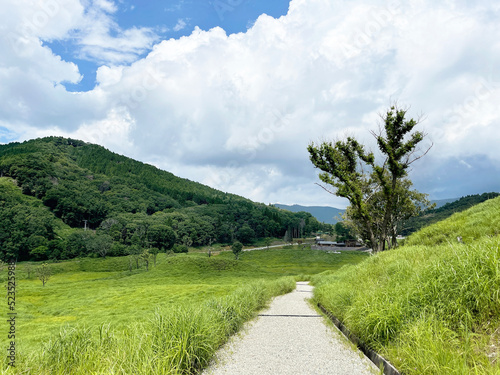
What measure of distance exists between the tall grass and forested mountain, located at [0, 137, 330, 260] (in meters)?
70.5

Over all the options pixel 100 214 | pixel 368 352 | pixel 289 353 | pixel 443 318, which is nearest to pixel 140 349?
pixel 289 353

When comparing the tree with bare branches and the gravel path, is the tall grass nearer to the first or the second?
the gravel path

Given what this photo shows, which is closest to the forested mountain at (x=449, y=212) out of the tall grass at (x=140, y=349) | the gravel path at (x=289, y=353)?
the gravel path at (x=289, y=353)

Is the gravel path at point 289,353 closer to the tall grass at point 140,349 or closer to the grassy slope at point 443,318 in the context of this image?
the tall grass at point 140,349

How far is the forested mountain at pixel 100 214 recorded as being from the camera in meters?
81.2

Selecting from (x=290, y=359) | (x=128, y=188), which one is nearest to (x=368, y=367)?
(x=290, y=359)

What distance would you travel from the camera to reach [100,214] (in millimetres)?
116750

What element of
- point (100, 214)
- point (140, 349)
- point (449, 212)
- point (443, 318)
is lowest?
point (140, 349)

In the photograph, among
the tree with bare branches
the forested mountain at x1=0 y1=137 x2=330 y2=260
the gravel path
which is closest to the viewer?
the gravel path

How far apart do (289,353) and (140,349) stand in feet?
10.4

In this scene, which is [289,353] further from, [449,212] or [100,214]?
[100,214]

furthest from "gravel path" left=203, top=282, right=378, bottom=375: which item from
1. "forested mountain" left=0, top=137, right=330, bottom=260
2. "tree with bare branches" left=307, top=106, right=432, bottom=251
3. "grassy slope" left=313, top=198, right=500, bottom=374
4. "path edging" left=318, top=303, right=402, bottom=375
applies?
"forested mountain" left=0, top=137, right=330, bottom=260

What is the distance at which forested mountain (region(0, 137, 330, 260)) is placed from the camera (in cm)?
8125

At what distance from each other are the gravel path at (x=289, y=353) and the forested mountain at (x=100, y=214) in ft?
227
